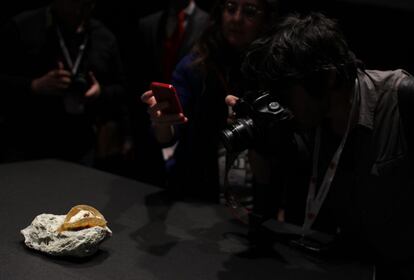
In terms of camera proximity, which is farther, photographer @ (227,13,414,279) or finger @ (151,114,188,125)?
finger @ (151,114,188,125)

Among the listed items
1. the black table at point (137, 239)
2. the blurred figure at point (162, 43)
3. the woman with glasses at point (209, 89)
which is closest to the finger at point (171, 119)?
the woman with glasses at point (209, 89)

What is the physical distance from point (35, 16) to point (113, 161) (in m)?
0.92

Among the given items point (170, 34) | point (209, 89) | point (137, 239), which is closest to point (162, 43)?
point (170, 34)

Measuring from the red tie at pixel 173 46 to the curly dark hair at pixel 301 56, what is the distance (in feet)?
2.74

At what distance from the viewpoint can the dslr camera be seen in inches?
47.5

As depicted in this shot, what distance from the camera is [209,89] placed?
1.59 m

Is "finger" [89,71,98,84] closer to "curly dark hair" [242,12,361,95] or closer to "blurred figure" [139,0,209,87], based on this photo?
"blurred figure" [139,0,209,87]

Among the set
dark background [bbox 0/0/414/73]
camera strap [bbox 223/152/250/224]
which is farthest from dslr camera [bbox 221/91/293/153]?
dark background [bbox 0/0/414/73]

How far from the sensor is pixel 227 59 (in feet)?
5.22

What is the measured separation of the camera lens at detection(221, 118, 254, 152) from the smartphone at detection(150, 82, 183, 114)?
0.18m

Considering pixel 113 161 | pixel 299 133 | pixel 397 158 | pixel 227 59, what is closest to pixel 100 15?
pixel 113 161

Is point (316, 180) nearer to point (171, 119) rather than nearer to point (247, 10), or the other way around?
point (171, 119)

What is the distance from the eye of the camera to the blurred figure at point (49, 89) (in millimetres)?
2006

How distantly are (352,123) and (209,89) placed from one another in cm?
45
